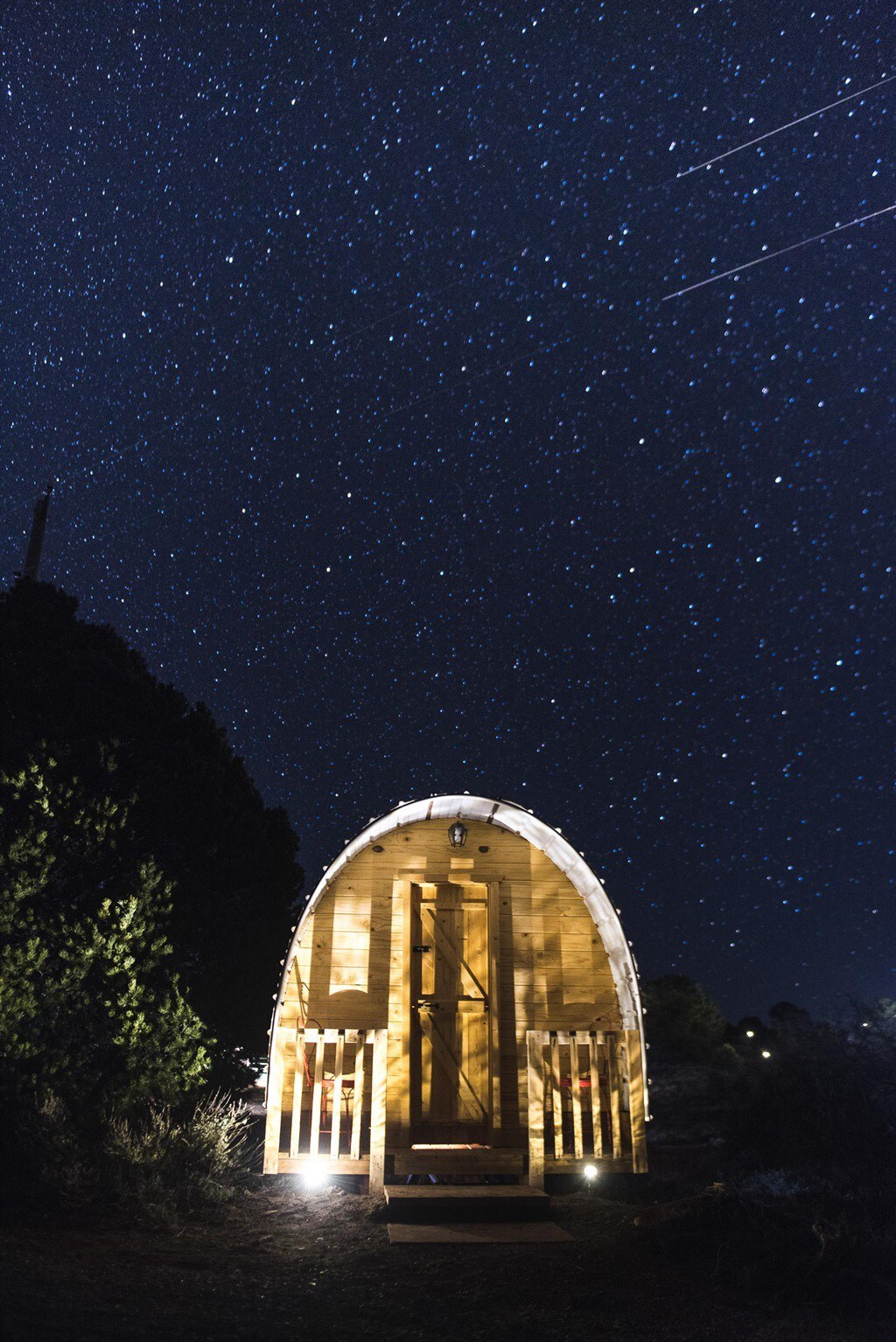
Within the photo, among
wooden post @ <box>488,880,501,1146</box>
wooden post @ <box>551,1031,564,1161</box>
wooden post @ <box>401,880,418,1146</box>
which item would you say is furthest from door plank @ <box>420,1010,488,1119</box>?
wooden post @ <box>551,1031,564,1161</box>

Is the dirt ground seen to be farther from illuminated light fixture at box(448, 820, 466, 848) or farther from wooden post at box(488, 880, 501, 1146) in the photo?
illuminated light fixture at box(448, 820, 466, 848)

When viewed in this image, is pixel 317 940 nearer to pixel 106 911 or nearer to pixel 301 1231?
pixel 106 911

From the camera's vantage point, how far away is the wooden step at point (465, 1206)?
6.98 meters

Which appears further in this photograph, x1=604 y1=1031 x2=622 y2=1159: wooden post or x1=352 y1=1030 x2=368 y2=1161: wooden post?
x1=604 y1=1031 x2=622 y2=1159: wooden post

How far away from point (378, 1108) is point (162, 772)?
15.4ft

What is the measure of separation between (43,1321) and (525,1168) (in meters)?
5.69

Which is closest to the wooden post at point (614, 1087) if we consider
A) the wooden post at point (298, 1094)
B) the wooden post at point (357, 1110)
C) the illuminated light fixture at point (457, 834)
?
the wooden post at point (357, 1110)

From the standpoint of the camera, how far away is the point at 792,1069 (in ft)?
29.1

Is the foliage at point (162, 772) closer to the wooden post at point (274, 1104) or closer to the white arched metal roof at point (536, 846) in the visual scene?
the white arched metal roof at point (536, 846)

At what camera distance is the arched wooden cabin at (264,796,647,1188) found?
28.2 feet

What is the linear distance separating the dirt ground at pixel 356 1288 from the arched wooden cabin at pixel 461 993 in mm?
1793

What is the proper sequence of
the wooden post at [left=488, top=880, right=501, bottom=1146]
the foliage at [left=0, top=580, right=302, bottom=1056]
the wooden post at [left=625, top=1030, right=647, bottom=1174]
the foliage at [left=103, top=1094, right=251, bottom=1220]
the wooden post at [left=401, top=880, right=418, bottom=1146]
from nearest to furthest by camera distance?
the foliage at [left=103, top=1094, right=251, bottom=1220]
the wooden post at [left=625, top=1030, right=647, bottom=1174]
the wooden post at [left=401, top=880, right=418, bottom=1146]
the wooden post at [left=488, top=880, right=501, bottom=1146]
the foliage at [left=0, top=580, right=302, bottom=1056]

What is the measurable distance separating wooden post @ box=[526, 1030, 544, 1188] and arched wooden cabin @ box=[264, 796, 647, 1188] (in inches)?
10.5

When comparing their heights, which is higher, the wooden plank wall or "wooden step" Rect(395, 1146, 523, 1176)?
the wooden plank wall
